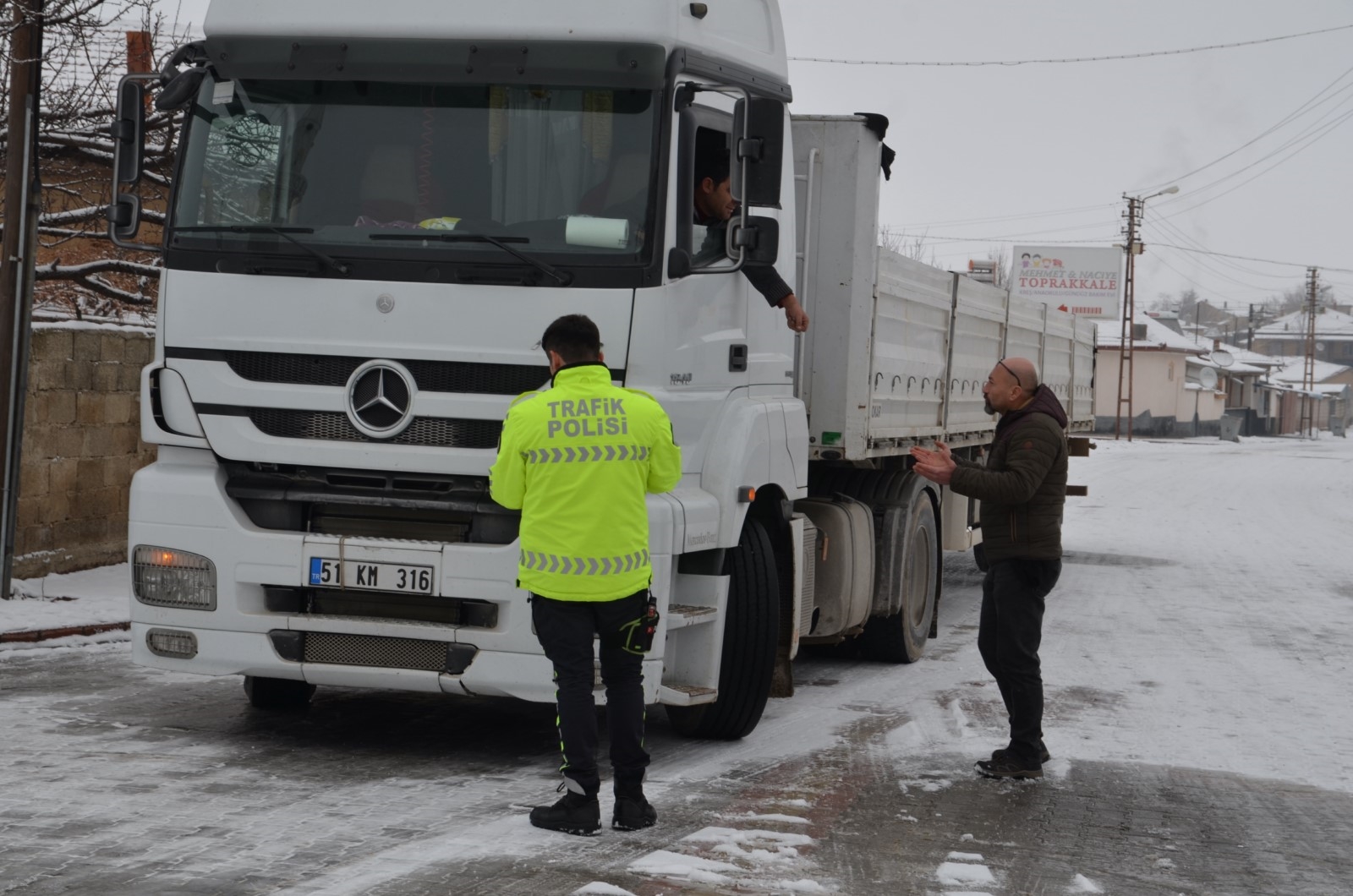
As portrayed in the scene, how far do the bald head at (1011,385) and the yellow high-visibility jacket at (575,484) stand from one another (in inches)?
80.6

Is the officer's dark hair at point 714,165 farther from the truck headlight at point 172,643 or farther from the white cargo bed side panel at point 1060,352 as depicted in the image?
the white cargo bed side panel at point 1060,352

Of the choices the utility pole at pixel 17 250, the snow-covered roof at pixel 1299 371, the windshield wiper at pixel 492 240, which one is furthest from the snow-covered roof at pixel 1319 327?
the windshield wiper at pixel 492 240

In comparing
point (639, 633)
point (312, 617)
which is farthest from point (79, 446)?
point (639, 633)

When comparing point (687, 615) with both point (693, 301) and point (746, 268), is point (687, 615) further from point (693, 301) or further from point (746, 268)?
point (746, 268)

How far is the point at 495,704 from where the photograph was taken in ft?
27.4

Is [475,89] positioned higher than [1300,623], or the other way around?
[475,89]

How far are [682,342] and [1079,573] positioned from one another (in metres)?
10.7

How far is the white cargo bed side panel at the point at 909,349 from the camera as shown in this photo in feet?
30.6

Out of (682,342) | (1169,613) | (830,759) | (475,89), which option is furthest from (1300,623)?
(475,89)

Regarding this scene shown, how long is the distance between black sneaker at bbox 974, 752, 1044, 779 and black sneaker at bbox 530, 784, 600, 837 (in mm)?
2043

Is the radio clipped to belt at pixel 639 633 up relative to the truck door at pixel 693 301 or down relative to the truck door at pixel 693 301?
down

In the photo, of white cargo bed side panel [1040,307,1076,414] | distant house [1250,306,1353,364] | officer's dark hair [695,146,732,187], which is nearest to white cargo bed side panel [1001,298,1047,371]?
white cargo bed side panel [1040,307,1076,414]

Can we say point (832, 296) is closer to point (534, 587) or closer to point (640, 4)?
point (640, 4)

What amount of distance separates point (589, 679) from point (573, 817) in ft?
1.53
